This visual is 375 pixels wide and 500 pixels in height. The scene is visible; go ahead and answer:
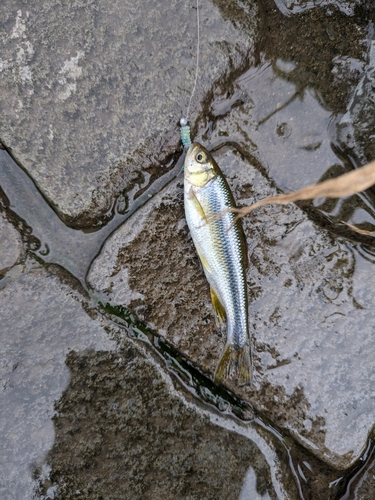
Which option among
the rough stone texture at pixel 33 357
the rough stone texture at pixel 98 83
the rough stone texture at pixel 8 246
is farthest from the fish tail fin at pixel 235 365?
the rough stone texture at pixel 8 246

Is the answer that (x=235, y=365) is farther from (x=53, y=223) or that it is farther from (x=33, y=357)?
(x=53, y=223)

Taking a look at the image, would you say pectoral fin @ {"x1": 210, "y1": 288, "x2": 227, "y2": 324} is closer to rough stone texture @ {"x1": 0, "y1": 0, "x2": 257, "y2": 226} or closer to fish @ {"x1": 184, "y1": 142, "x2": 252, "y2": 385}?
fish @ {"x1": 184, "y1": 142, "x2": 252, "y2": 385}

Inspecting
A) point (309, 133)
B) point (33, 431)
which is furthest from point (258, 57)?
point (33, 431)

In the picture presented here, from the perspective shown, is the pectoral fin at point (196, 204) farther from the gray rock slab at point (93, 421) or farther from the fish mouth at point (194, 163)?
the gray rock slab at point (93, 421)

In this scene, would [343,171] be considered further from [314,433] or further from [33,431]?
[33,431]

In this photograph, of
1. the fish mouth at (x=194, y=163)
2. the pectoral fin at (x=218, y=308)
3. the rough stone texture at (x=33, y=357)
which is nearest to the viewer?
the rough stone texture at (x=33, y=357)

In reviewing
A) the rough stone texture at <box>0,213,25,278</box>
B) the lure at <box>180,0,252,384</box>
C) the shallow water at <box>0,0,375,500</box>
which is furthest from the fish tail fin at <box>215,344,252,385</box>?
the rough stone texture at <box>0,213,25,278</box>

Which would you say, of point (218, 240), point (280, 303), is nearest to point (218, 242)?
point (218, 240)
